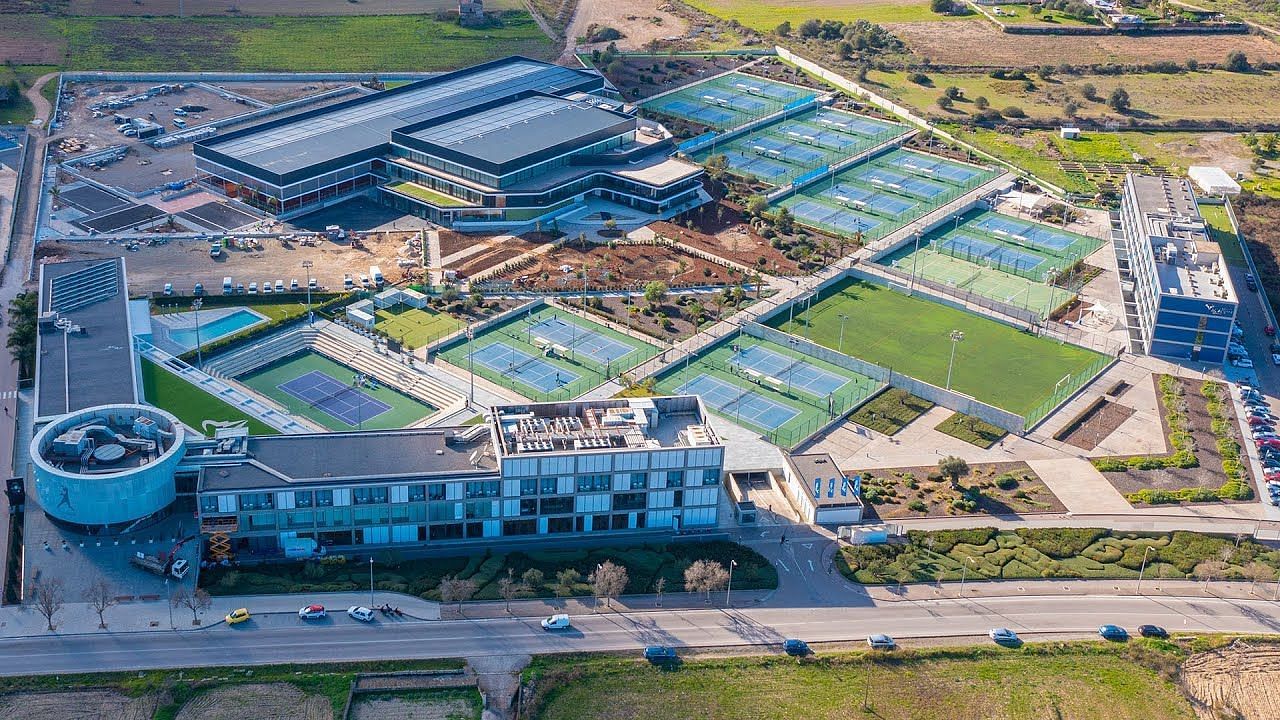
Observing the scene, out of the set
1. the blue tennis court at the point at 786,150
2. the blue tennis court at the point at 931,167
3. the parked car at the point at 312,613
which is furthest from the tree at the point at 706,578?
the blue tennis court at the point at 931,167

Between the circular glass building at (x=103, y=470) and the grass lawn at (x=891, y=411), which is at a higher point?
the circular glass building at (x=103, y=470)

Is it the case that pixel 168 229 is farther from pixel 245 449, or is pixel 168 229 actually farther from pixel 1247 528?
pixel 1247 528

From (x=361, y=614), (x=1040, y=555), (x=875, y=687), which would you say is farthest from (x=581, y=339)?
(x=875, y=687)

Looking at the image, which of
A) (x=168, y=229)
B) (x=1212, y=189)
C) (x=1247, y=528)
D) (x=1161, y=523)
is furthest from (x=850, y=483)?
(x=1212, y=189)

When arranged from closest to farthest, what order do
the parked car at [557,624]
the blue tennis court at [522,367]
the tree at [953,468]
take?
the parked car at [557,624], the tree at [953,468], the blue tennis court at [522,367]

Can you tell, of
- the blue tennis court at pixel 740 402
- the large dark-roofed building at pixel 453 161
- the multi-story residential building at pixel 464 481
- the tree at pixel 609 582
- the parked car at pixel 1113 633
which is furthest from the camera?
the large dark-roofed building at pixel 453 161

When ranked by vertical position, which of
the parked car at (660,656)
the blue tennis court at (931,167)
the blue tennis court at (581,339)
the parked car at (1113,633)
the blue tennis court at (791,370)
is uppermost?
the blue tennis court at (931,167)

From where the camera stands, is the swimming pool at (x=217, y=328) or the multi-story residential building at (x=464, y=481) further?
the swimming pool at (x=217, y=328)

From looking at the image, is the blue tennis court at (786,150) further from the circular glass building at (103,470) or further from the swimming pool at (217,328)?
the circular glass building at (103,470)
